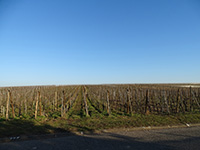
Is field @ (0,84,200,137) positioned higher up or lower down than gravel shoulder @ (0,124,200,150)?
lower down

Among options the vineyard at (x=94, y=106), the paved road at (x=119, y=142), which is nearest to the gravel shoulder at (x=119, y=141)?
the paved road at (x=119, y=142)

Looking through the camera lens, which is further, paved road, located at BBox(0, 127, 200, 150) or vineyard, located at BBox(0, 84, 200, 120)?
vineyard, located at BBox(0, 84, 200, 120)

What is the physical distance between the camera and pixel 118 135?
242 inches

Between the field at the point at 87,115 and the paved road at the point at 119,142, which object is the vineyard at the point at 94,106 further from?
the paved road at the point at 119,142

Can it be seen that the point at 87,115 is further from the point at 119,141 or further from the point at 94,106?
the point at 119,141

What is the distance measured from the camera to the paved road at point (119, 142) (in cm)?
490

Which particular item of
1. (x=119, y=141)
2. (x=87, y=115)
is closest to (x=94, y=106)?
(x=87, y=115)

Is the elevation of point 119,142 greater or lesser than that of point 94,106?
greater

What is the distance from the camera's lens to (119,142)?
17.4ft

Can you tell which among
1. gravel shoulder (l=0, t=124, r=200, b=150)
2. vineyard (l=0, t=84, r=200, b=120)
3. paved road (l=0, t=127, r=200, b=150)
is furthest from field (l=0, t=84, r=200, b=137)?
paved road (l=0, t=127, r=200, b=150)

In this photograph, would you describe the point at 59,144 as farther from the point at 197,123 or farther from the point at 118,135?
the point at 197,123

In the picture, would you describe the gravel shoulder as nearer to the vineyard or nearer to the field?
the field

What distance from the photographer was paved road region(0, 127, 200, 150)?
16.1 ft

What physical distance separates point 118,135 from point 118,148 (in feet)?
4.44
